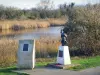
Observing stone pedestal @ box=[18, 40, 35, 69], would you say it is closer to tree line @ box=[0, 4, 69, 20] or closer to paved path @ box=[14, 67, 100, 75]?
paved path @ box=[14, 67, 100, 75]

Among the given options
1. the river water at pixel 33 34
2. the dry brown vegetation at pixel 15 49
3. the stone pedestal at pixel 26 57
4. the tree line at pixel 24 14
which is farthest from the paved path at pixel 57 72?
the tree line at pixel 24 14

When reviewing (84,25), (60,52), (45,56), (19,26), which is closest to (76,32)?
(84,25)

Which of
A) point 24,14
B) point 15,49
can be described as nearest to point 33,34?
point 15,49

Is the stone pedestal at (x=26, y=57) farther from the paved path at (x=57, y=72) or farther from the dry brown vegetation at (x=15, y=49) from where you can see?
the dry brown vegetation at (x=15, y=49)

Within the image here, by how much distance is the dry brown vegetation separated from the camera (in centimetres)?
1585

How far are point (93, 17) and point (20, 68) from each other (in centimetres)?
798

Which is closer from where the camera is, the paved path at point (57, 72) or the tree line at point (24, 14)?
the paved path at point (57, 72)

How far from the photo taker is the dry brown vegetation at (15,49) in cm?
1585

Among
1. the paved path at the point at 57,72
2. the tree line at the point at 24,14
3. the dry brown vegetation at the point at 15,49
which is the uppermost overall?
the tree line at the point at 24,14

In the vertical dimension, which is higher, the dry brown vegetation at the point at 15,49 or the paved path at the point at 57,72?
the dry brown vegetation at the point at 15,49

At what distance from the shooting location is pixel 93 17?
776 inches

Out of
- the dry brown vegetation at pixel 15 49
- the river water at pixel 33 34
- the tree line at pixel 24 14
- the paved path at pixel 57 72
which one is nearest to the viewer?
the paved path at pixel 57 72

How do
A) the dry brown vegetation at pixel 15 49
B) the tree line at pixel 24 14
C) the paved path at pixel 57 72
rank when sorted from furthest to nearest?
the tree line at pixel 24 14, the dry brown vegetation at pixel 15 49, the paved path at pixel 57 72

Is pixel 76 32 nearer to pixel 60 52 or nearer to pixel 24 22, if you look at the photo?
pixel 60 52
